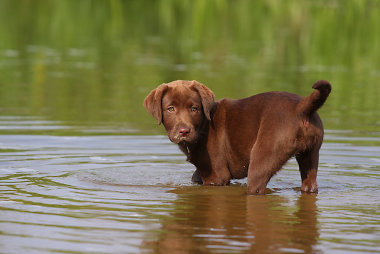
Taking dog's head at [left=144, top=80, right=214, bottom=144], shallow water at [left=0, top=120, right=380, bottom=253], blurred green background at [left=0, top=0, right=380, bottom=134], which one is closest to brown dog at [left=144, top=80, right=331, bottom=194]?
dog's head at [left=144, top=80, right=214, bottom=144]

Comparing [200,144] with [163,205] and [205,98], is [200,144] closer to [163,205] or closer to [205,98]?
[205,98]

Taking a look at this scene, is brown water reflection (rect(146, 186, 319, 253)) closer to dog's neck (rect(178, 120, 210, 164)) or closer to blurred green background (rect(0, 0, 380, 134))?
dog's neck (rect(178, 120, 210, 164))

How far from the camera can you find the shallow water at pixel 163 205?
6.12 metres

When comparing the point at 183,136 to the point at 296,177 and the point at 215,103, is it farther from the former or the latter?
the point at 296,177

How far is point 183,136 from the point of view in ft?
26.6

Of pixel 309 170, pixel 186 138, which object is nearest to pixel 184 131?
pixel 186 138

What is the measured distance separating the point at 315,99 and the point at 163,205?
175 centimetres

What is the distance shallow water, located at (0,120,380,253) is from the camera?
20.1 feet

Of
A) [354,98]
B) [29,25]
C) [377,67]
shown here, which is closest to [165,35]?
[29,25]

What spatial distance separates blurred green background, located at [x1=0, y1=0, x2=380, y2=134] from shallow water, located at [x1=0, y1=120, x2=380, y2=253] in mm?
2148

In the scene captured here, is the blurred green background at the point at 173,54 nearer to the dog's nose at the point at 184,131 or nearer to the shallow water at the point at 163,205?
the shallow water at the point at 163,205

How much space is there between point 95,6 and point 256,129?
→ 23.8 meters

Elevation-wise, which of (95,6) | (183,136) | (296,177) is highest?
(95,6)

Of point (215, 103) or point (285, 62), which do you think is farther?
point (285, 62)
